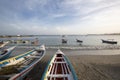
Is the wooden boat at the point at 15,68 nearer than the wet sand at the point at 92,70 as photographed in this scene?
Yes

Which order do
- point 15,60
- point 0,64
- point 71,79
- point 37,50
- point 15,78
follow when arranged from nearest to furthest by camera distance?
point 15,78 → point 71,79 → point 0,64 → point 15,60 → point 37,50

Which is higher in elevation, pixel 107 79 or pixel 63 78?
pixel 63 78

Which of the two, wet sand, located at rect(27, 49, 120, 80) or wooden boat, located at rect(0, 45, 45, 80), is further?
wet sand, located at rect(27, 49, 120, 80)

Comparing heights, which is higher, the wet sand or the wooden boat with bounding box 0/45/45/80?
the wooden boat with bounding box 0/45/45/80

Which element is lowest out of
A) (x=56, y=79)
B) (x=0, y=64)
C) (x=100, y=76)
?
(x=100, y=76)

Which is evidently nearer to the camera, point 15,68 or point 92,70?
point 15,68

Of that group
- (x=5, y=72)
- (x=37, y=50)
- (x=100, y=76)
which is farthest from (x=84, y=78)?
(x=37, y=50)

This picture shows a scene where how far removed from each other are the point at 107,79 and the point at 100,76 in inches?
23.0

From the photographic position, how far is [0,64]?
656 cm

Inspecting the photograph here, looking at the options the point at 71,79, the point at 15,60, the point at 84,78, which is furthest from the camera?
the point at 15,60

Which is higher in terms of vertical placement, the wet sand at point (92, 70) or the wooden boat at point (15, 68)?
the wooden boat at point (15, 68)

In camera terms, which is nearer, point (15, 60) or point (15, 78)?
point (15, 78)

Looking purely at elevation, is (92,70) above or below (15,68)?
below

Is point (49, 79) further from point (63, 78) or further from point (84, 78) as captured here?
point (84, 78)
